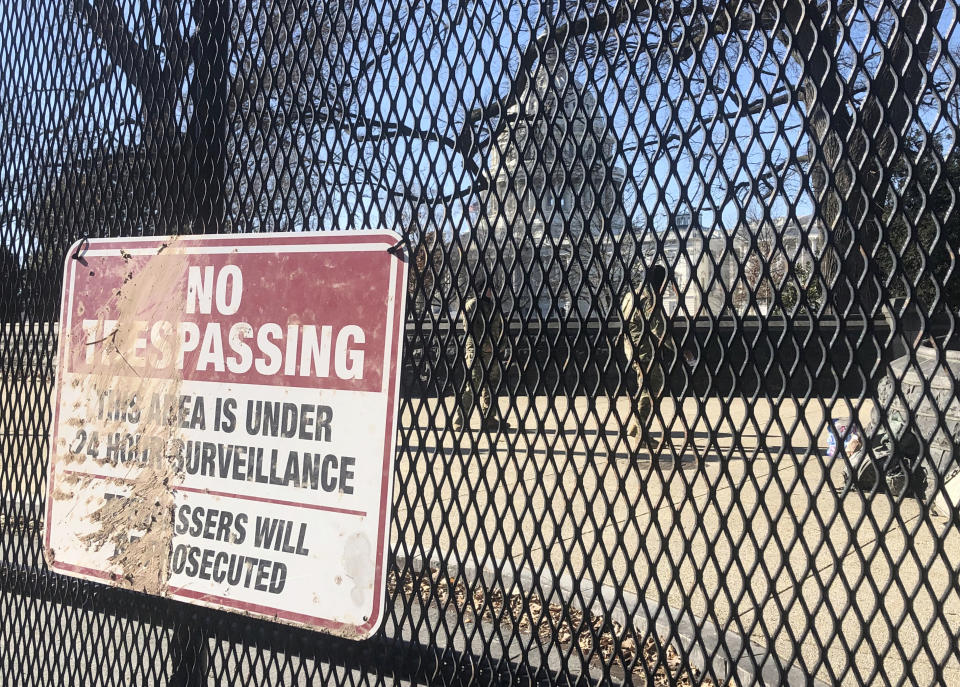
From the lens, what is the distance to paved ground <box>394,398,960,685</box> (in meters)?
1.51

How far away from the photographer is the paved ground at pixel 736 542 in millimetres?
1511

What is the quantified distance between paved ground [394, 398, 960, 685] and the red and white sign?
0.53 feet

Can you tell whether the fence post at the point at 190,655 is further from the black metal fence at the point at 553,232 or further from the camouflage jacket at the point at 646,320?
the camouflage jacket at the point at 646,320

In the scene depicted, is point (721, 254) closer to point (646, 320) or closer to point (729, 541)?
point (646, 320)

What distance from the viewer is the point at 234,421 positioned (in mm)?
2020

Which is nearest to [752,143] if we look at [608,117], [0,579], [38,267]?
[608,117]

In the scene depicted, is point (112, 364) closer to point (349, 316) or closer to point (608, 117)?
point (349, 316)

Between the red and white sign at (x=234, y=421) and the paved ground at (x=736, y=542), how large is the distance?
0.16 m

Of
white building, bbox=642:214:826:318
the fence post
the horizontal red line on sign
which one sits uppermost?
white building, bbox=642:214:826:318

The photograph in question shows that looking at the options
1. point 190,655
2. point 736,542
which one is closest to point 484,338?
point 190,655

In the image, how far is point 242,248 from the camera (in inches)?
80.0

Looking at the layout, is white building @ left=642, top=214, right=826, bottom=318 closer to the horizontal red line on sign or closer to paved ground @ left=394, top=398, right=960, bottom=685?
paved ground @ left=394, top=398, right=960, bottom=685

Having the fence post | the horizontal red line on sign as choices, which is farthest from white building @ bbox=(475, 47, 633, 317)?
the fence post

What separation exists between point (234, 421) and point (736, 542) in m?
2.77
